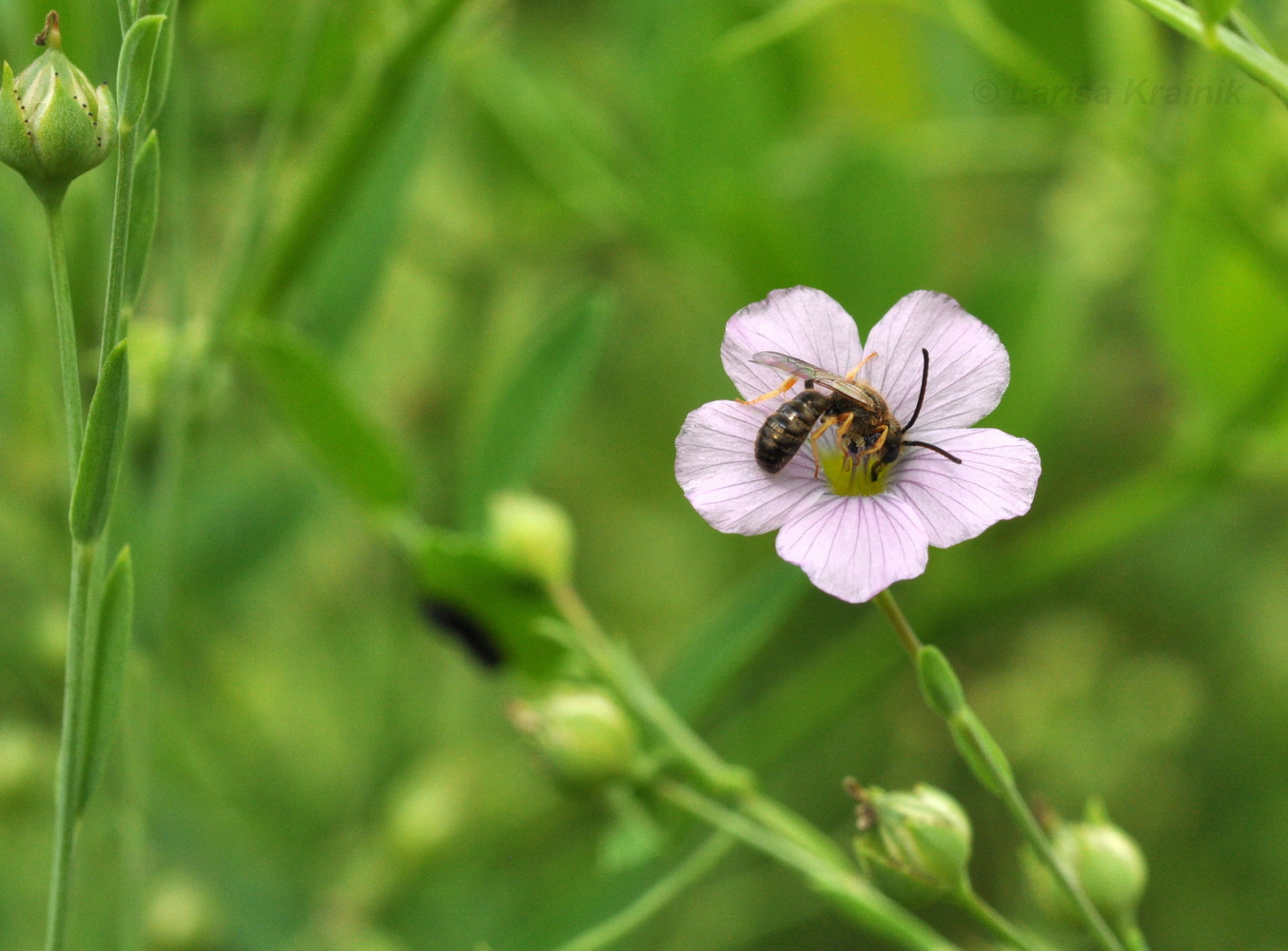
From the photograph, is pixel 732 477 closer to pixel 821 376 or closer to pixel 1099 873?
pixel 821 376

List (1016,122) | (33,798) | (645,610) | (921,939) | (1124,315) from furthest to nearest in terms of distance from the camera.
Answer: (1124,315) → (645,610) → (1016,122) → (33,798) → (921,939)

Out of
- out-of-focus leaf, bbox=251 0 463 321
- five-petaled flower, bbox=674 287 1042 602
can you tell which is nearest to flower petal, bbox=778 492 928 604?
five-petaled flower, bbox=674 287 1042 602

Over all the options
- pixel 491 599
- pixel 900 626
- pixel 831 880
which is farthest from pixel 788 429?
pixel 491 599

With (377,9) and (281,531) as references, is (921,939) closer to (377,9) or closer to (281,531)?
(281,531)

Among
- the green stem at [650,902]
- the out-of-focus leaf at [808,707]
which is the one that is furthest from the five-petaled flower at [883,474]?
the out-of-focus leaf at [808,707]

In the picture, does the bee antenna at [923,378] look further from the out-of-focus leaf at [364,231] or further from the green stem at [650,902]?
the out-of-focus leaf at [364,231]

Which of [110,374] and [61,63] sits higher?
Answer: [61,63]

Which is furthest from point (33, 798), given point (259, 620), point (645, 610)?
point (645, 610)
